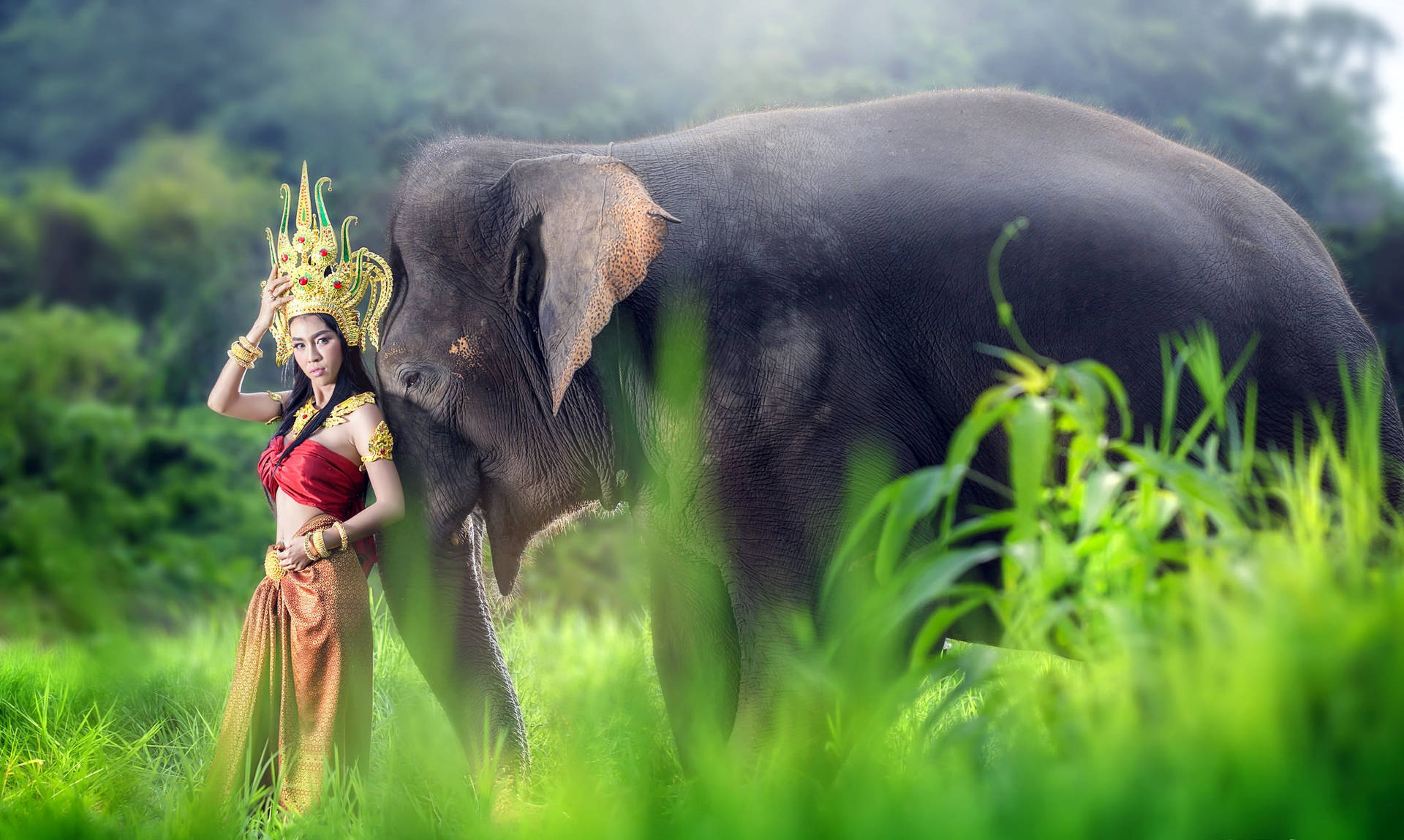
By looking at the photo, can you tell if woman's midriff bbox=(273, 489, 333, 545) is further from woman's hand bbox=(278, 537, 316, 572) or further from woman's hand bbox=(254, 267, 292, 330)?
woman's hand bbox=(254, 267, 292, 330)

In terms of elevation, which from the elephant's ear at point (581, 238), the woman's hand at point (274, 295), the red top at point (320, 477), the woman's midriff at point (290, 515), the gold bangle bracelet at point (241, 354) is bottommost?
the woman's midriff at point (290, 515)

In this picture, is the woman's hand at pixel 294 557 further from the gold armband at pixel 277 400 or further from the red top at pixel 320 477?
the gold armband at pixel 277 400

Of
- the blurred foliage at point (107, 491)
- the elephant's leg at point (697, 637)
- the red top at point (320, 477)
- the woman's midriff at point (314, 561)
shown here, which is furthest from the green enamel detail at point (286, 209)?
the blurred foliage at point (107, 491)

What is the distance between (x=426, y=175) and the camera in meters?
2.64

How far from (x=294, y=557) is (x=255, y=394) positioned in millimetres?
453

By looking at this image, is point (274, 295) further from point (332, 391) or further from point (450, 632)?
point (450, 632)

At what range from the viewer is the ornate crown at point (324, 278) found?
2572 mm

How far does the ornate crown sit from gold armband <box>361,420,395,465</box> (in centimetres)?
23

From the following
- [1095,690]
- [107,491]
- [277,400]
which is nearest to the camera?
[1095,690]

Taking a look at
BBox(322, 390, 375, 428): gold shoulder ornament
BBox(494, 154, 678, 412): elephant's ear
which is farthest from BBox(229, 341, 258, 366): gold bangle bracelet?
BBox(494, 154, 678, 412): elephant's ear

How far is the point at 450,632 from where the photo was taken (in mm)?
2600

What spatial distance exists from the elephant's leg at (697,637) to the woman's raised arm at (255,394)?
38.6 inches

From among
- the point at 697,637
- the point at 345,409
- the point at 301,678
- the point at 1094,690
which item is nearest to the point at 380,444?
the point at 345,409

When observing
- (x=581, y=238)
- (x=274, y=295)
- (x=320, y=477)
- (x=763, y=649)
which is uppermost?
(x=581, y=238)
